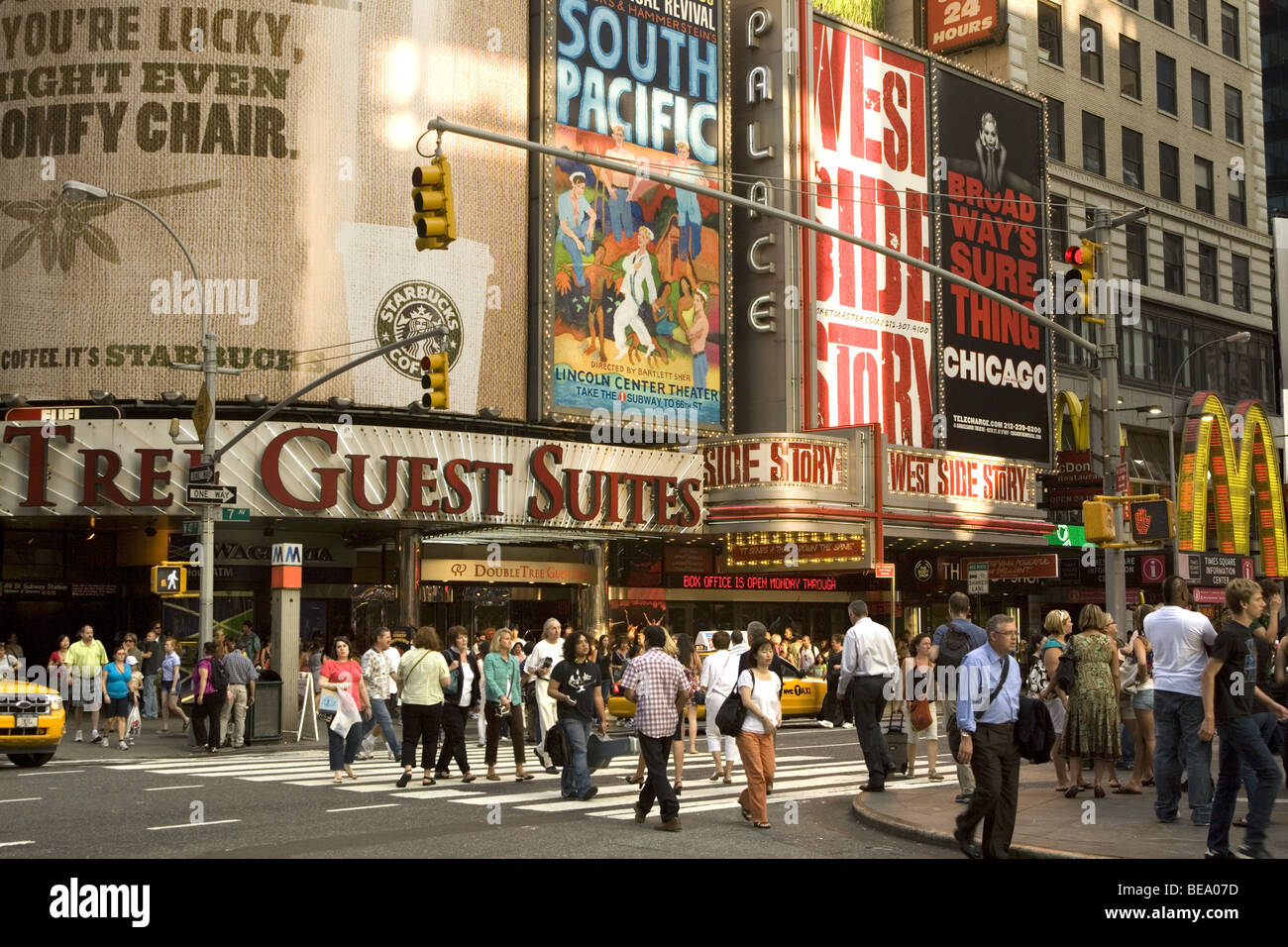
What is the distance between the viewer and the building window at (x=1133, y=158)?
55.6 metres

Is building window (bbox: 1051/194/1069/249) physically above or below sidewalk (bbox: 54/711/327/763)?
above

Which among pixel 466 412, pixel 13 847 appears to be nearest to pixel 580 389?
pixel 466 412

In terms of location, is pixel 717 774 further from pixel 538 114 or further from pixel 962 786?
pixel 538 114

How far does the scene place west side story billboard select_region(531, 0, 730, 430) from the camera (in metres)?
36.4

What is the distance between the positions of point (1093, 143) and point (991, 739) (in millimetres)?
46448

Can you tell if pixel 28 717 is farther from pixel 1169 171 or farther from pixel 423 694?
pixel 1169 171

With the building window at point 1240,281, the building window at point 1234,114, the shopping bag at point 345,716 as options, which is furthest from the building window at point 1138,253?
the shopping bag at point 345,716

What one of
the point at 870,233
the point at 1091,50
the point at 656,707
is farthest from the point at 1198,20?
the point at 656,707

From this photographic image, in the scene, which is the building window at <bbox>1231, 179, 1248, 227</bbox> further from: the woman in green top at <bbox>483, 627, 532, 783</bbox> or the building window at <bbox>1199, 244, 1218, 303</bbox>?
the woman in green top at <bbox>483, 627, 532, 783</bbox>

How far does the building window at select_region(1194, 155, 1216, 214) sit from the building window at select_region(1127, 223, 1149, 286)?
495cm

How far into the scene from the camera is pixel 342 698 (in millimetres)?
18422

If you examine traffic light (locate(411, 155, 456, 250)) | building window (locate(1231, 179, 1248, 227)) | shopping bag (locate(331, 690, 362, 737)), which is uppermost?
building window (locate(1231, 179, 1248, 227))

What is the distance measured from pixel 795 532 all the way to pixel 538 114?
1219 cm

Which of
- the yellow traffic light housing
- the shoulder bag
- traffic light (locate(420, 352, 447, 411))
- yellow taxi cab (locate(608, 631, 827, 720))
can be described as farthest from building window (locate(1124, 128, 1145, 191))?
the shoulder bag
